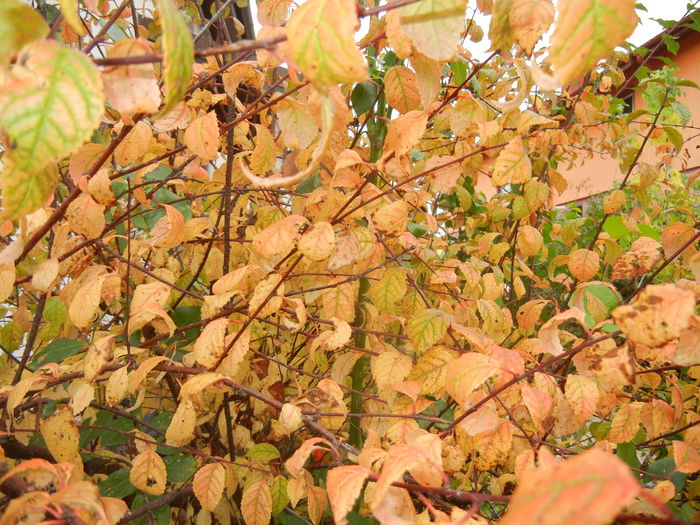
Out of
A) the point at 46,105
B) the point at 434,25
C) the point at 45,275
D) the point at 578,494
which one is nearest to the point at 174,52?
the point at 46,105

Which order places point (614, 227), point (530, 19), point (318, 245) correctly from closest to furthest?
point (530, 19), point (318, 245), point (614, 227)

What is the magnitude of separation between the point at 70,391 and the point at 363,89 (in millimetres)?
886

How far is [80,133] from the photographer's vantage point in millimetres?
363

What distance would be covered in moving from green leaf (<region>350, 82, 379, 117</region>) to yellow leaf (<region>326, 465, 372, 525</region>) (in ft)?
2.93

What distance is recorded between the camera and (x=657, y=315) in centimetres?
48

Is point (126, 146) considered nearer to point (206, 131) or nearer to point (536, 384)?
point (206, 131)

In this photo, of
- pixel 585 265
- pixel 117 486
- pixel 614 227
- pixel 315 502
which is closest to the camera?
pixel 315 502

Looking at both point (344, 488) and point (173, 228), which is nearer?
point (344, 488)

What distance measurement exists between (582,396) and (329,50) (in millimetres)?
680

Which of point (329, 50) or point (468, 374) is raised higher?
point (329, 50)

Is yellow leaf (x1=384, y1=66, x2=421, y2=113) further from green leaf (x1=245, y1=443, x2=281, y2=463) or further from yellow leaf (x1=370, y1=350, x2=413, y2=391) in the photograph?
green leaf (x1=245, y1=443, x2=281, y2=463)

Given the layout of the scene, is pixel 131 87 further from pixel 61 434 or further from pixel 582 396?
pixel 582 396

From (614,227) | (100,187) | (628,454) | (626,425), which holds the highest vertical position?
(100,187)

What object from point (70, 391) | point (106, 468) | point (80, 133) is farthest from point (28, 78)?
point (106, 468)
